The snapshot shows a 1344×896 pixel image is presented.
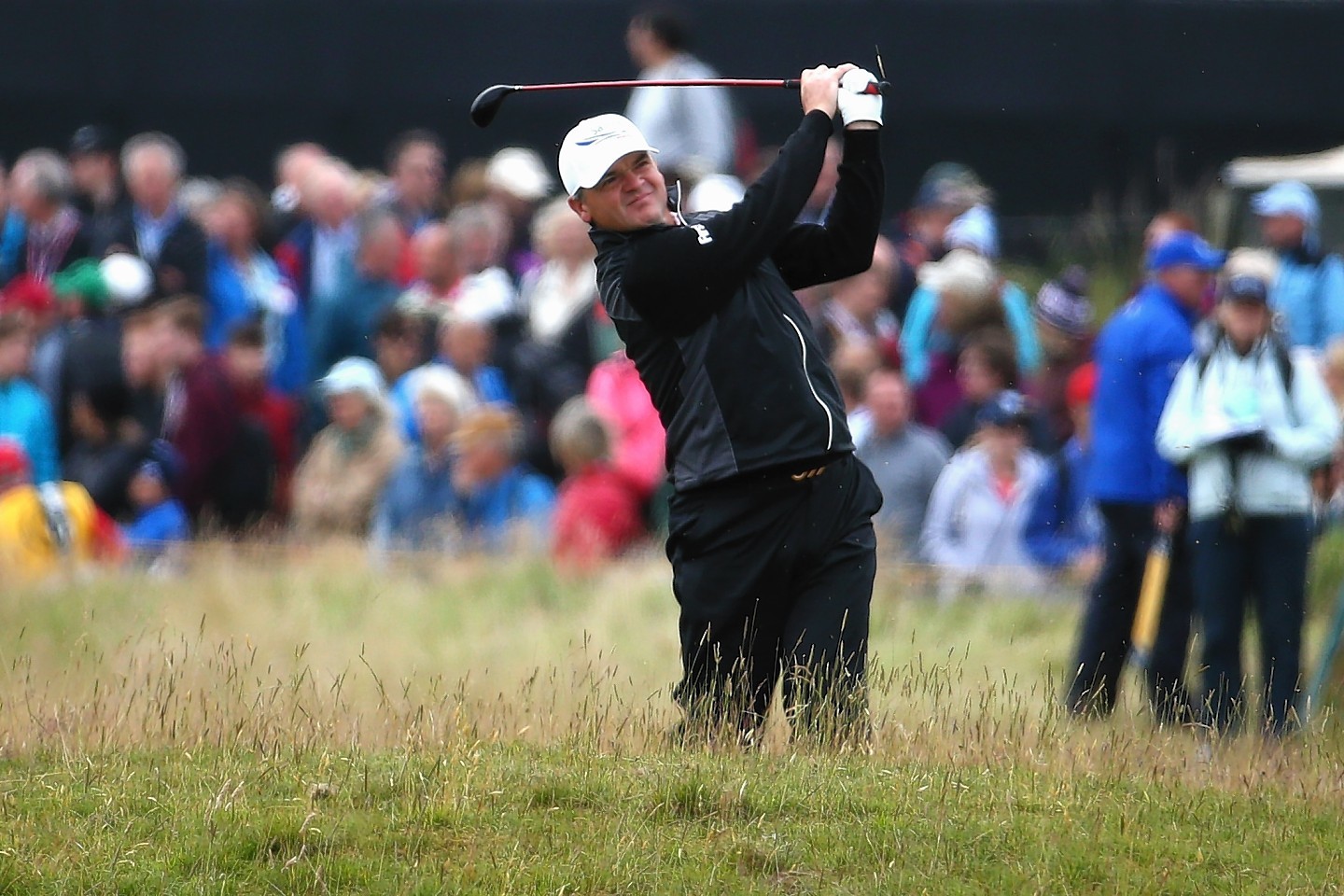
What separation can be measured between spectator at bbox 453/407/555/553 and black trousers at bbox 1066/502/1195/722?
A: 422 cm

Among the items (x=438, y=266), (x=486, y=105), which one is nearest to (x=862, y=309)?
(x=438, y=266)

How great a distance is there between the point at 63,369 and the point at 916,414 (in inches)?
237

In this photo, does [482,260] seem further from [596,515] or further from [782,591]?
[782,591]

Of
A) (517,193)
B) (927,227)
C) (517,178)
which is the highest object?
(517,178)

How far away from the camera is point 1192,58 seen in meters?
19.6

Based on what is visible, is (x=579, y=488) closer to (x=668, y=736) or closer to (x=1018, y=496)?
(x=1018, y=496)

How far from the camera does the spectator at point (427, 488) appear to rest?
14.6 m

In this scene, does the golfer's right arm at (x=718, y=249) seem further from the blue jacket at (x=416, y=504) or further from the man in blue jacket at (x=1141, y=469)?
the blue jacket at (x=416, y=504)

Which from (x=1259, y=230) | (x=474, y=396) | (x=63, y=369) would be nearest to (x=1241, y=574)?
(x=474, y=396)

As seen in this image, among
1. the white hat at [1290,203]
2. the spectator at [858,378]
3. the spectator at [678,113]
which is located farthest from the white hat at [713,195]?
A: the white hat at [1290,203]

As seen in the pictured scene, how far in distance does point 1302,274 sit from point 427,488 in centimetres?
584

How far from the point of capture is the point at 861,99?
7.50m

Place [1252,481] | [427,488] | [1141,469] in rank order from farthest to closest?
[427,488] → [1141,469] → [1252,481]

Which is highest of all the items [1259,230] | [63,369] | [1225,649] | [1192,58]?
[1192,58]
